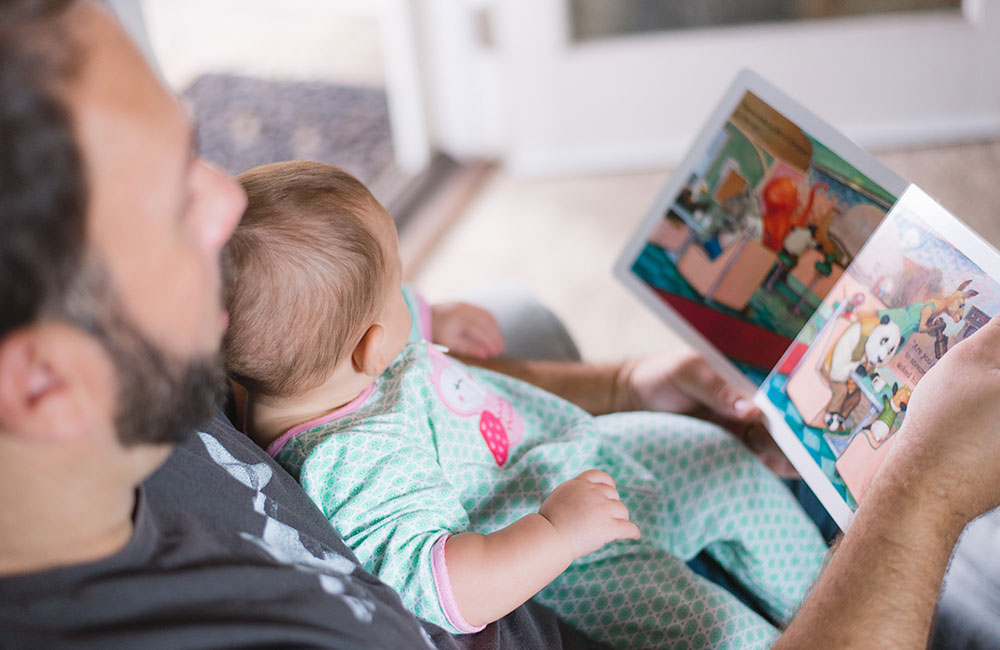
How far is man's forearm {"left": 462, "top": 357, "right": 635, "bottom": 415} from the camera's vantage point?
48.7 inches

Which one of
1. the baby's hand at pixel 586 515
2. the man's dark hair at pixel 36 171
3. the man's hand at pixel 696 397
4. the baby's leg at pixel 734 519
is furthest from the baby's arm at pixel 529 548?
the man's dark hair at pixel 36 171

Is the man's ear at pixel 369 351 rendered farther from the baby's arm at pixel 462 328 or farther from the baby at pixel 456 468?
the baby's arm at pixel 462 328

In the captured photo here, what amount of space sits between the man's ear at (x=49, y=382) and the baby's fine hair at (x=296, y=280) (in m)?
0.29

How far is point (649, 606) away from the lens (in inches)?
38.4

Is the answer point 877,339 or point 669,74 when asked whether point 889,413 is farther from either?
point 669,74

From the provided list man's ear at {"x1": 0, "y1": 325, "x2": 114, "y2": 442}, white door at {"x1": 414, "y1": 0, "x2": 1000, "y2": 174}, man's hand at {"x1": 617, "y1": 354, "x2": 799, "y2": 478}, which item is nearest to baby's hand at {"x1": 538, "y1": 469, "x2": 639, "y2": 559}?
man's hand at {"x1": 617, "y1": 354, "x2": 799, "y2": 478}

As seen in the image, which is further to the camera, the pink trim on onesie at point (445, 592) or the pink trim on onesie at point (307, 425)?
the pink trim on onesie at point (307, 425)

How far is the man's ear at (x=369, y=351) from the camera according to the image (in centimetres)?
91

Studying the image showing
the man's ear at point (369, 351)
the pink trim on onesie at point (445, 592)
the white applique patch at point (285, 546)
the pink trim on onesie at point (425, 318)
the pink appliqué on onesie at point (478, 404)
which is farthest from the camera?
the pink trim on onesie at point (425, 318)

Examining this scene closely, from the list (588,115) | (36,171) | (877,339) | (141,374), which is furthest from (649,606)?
(588,115)

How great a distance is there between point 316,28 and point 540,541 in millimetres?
3042

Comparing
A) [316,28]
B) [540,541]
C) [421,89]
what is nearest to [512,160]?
[421,89]

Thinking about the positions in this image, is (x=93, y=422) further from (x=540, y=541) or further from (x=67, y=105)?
(x=540, y=541)

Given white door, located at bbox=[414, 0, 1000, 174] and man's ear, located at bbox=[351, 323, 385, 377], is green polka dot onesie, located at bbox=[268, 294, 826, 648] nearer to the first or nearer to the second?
man's ear, located at bbox=[351, 323, 385, 377]
